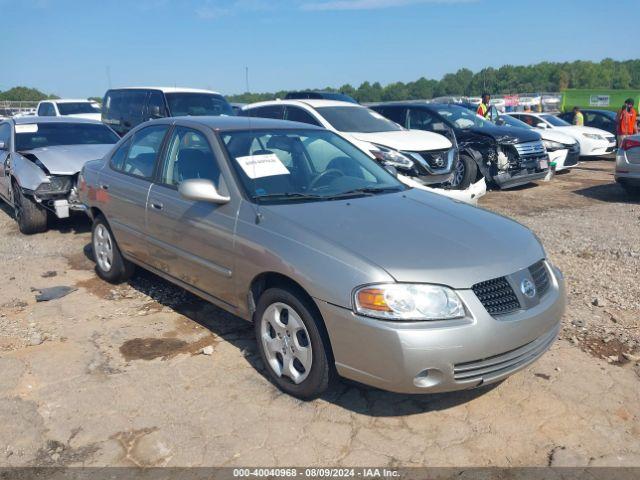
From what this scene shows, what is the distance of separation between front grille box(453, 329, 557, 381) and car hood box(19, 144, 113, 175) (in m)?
5.96

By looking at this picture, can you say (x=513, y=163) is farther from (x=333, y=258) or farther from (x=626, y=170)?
(x=333, y=258)

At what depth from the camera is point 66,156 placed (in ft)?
24.7

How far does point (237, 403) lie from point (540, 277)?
1979 millimetres

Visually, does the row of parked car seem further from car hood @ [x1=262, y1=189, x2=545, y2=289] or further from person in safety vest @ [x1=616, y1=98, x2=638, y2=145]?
person in safety vest @ [x1=616, y1=98, x2=638, y2=145]

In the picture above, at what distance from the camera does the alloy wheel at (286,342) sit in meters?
3.30

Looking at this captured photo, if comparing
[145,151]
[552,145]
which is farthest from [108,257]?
[552,145]

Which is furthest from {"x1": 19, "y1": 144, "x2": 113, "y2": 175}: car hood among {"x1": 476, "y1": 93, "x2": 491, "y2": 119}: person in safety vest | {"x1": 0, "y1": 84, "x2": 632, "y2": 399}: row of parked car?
{"x1": 476, "y1": 93, "x2": 491, "y2": 119}: person in safety vest

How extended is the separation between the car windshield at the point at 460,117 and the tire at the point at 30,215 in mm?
7282

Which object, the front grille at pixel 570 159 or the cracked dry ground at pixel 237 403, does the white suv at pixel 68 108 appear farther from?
the cracked dry ground at pixel 237 403

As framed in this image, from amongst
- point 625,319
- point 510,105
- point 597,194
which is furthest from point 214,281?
point 510,105

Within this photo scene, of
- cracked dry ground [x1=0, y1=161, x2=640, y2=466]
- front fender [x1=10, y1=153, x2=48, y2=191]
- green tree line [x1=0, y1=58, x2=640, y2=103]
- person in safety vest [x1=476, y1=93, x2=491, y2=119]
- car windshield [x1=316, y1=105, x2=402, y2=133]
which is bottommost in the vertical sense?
cracked dry ground [x1=0, y1=161, x2=640, y2=466]

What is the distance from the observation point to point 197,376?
3.78m

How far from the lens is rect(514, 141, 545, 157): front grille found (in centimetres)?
1051

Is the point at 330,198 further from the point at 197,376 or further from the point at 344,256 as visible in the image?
the point at 197,376
